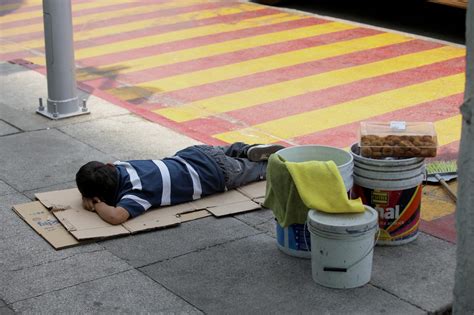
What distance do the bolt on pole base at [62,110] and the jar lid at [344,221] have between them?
4.28 metres

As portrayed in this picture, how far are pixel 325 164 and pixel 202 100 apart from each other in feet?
14.4

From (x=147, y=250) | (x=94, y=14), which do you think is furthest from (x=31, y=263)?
(x=94, y=14)

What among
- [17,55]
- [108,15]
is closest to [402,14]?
[108,15]

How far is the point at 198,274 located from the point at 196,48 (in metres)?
6.90

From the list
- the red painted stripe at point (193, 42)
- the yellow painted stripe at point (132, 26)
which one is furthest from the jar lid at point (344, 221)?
the yellow painted stripe at point (132, 26)

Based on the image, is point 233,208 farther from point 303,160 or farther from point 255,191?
point 303,160

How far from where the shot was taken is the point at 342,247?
217 inches

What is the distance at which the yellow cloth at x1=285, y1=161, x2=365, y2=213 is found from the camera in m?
5.62

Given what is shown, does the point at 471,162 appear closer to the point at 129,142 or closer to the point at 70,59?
the point at 129,142

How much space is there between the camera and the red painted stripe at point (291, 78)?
9.63 meters

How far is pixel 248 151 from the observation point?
7.21 metres

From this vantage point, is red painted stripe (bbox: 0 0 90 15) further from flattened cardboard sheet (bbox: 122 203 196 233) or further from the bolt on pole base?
flattened cardboard sheet (bbox: 122 203 196 233)

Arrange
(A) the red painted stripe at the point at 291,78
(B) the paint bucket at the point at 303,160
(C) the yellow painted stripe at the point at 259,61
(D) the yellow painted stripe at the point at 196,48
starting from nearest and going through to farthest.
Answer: (B) the paint bucket at the point at 303,160 → (A) the red painted stripe at the point at 291,78 → (C) the yellow painted stripe at the point at 259,61 → (D) the yellow painted stripe at the point at 196,48

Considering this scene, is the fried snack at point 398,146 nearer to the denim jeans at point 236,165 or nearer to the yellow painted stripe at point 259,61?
the denim jeans at point 236,165
